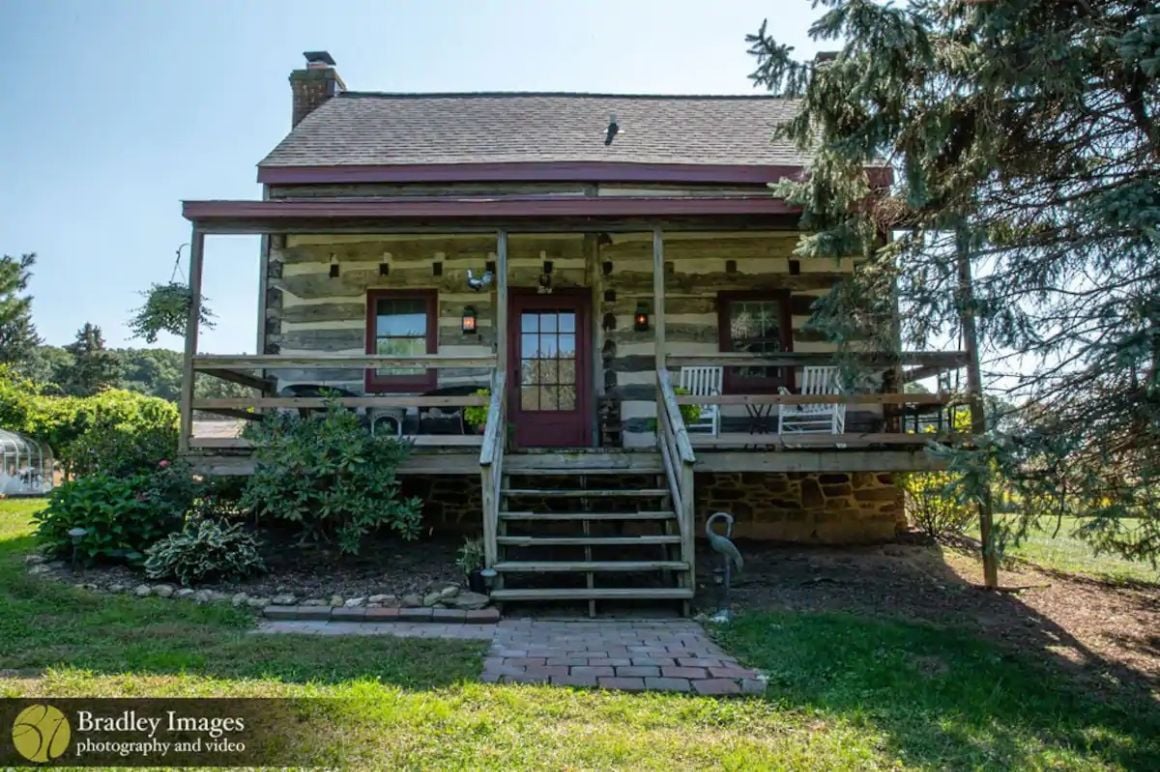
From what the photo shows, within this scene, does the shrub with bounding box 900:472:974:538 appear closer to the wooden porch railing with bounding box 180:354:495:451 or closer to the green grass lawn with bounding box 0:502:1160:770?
the green grass lawn with bounding box 0:502:1160:770

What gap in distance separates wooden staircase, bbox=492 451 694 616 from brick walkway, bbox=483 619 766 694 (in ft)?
1.12

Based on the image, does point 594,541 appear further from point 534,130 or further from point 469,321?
point 534,130

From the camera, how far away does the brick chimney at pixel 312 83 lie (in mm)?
11266

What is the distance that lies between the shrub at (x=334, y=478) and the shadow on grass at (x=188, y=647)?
3.74ft

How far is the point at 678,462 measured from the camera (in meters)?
5.89

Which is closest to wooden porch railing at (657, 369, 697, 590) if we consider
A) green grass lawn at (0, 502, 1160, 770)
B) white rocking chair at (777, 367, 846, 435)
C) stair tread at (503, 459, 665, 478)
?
stair tread at (503, 459, 665, 478)

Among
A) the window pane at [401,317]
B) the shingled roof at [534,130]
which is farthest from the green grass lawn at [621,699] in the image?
the shingled roof at [534,130]

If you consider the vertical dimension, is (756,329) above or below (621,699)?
above

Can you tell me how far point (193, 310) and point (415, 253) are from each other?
101 inches

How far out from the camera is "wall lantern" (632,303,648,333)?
8258mm

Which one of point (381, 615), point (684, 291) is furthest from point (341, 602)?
point (684, 291)

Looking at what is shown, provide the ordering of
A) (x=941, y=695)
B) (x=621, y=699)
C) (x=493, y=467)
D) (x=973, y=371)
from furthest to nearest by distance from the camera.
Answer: (x=973, y=371), (x=493, y=467), (x=941, y=695), (x=621, y=699)

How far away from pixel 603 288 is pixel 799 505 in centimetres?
344

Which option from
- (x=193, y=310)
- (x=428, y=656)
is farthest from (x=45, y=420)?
(x=428, y=656)
